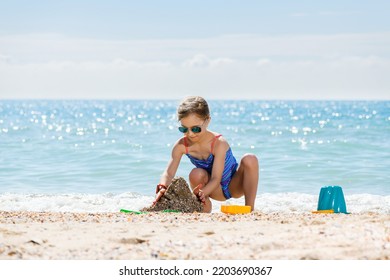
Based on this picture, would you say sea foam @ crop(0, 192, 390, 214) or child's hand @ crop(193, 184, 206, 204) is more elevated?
child's hand @ crop(193, 184, 206, 204)

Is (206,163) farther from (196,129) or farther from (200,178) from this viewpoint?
(196,129)

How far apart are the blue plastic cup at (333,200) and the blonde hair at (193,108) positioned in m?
1.25

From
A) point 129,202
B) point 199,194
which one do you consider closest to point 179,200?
point 199,194

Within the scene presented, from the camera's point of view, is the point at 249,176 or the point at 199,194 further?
the point at 249,176

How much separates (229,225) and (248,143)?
12.8m

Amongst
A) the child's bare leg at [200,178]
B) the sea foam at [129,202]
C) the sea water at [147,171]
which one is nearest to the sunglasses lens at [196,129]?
the child's bare leg at [200,178]

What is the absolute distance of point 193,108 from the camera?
5422 millimetres

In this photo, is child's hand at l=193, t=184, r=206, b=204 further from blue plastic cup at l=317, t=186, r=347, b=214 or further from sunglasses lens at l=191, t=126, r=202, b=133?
blue plastic cup at l=317, t=186, r=347, b=214

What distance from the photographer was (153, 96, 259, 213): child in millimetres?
5445

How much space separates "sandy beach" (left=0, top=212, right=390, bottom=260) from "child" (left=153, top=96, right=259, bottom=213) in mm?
803

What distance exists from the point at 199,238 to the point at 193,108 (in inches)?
66.4

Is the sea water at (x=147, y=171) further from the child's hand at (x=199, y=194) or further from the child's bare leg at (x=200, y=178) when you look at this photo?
the child's hand at (x=199, y=194)

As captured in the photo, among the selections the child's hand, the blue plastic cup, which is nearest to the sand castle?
the child's hand

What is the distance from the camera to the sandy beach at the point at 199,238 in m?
3.62
